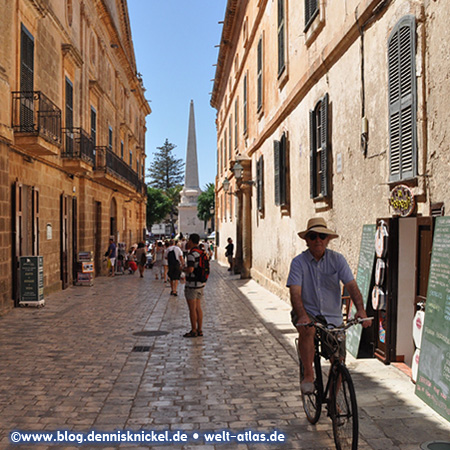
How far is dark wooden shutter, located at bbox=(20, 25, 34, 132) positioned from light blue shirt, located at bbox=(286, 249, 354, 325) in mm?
9387

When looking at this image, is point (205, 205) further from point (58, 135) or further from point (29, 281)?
point (29, 281)

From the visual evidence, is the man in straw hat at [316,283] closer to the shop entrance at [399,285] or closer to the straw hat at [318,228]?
the straw hat at [318,228]

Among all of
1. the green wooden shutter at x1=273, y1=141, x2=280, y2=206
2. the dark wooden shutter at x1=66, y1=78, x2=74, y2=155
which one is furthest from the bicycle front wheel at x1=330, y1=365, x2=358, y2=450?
the dark wooden shutter at x1=66, y1=78, x2=74, y2=155

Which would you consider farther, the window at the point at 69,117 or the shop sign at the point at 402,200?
the window at the point at 69,117

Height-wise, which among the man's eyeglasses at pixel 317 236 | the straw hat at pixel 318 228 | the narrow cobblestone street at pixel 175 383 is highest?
the straw hat at pixel 318 228

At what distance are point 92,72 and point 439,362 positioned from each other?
762 inches

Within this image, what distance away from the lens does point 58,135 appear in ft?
48.2

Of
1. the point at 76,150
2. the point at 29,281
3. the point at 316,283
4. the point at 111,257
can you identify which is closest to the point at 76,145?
the point at 76,150

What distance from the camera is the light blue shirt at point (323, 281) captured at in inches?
178

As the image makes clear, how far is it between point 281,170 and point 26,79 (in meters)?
6.51

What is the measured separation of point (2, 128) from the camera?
440 inches

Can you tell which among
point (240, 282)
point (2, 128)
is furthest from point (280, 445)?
point (240, 282)

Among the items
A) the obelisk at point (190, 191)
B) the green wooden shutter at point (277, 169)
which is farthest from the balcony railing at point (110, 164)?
the obelisk at point (190, 191)

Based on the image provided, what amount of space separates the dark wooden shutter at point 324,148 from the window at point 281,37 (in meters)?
4.29
